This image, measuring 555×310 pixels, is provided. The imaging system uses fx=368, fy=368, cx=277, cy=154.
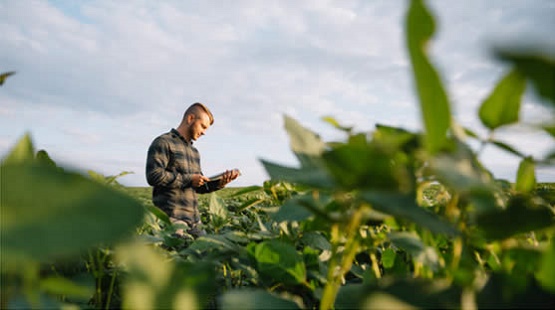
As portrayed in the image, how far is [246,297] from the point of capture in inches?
13.4

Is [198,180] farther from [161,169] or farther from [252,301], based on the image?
[252,301]

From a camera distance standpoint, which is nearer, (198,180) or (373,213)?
(373,213)

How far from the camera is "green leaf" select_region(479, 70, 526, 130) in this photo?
288 mm

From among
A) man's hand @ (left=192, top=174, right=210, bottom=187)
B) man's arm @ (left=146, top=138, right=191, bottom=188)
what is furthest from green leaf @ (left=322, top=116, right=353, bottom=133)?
man's hand @ (left=192, top=174, right=210, bottom=187)

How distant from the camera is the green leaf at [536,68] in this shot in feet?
0.67

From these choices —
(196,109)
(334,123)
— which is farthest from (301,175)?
(196,109)

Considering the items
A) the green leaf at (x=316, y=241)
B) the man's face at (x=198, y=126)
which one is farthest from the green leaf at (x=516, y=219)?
the man's face at (x=198, y=126)

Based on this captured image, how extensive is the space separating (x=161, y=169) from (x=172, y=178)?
0.44 feet

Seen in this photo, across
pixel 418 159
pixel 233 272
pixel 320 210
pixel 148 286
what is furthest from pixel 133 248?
pixel 233 272

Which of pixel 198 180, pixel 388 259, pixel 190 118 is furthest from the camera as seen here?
pixel 190 118

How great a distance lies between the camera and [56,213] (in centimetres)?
21

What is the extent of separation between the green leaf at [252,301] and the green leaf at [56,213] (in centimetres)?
15

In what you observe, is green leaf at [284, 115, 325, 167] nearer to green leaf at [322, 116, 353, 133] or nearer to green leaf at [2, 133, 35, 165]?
green leaf at [322, 116, 353, 133]

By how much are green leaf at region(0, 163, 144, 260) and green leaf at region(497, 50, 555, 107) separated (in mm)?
234
